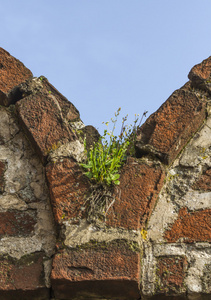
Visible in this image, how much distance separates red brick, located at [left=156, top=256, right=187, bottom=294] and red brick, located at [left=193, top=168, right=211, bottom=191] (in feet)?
1.50

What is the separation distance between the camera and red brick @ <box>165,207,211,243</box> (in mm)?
2381

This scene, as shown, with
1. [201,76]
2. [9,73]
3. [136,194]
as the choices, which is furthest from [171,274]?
[9,73]

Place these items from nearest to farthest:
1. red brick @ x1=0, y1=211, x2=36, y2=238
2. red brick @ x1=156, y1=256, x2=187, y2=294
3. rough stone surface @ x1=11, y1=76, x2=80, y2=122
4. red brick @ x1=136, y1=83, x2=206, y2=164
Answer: red brick @ x1=156, y1=256, x2=187, y2=294 < red brick @ x1=0, y1=211, x2=36, y2=238 < red brick @ x1=136, y1=83, x2=206, y2=164 < rough stone surface @ x1=11, y1=76, x2=80, y2=122

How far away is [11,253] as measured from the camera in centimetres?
243

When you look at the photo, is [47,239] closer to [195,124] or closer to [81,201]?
[81,201]

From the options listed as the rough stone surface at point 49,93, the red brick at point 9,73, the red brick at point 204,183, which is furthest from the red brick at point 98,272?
the red brick at point 9,73

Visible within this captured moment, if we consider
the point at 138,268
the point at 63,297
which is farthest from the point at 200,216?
the point at 63,297

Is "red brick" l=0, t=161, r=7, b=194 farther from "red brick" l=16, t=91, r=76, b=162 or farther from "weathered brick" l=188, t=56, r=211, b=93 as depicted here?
"weathered brick" l=188, t=56, r=211, b=93

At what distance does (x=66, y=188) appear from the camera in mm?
2527

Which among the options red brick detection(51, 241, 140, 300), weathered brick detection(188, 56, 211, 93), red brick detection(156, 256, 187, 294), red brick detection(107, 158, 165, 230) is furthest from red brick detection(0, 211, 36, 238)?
weathered brick detection(188, 56, 211, 93)

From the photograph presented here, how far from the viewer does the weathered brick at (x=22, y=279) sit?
7.57ft

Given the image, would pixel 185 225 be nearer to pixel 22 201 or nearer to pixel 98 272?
pixel 98 272

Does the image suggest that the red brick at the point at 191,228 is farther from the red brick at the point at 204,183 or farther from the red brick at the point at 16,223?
the red brick at the point at 16,223

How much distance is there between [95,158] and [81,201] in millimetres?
293
